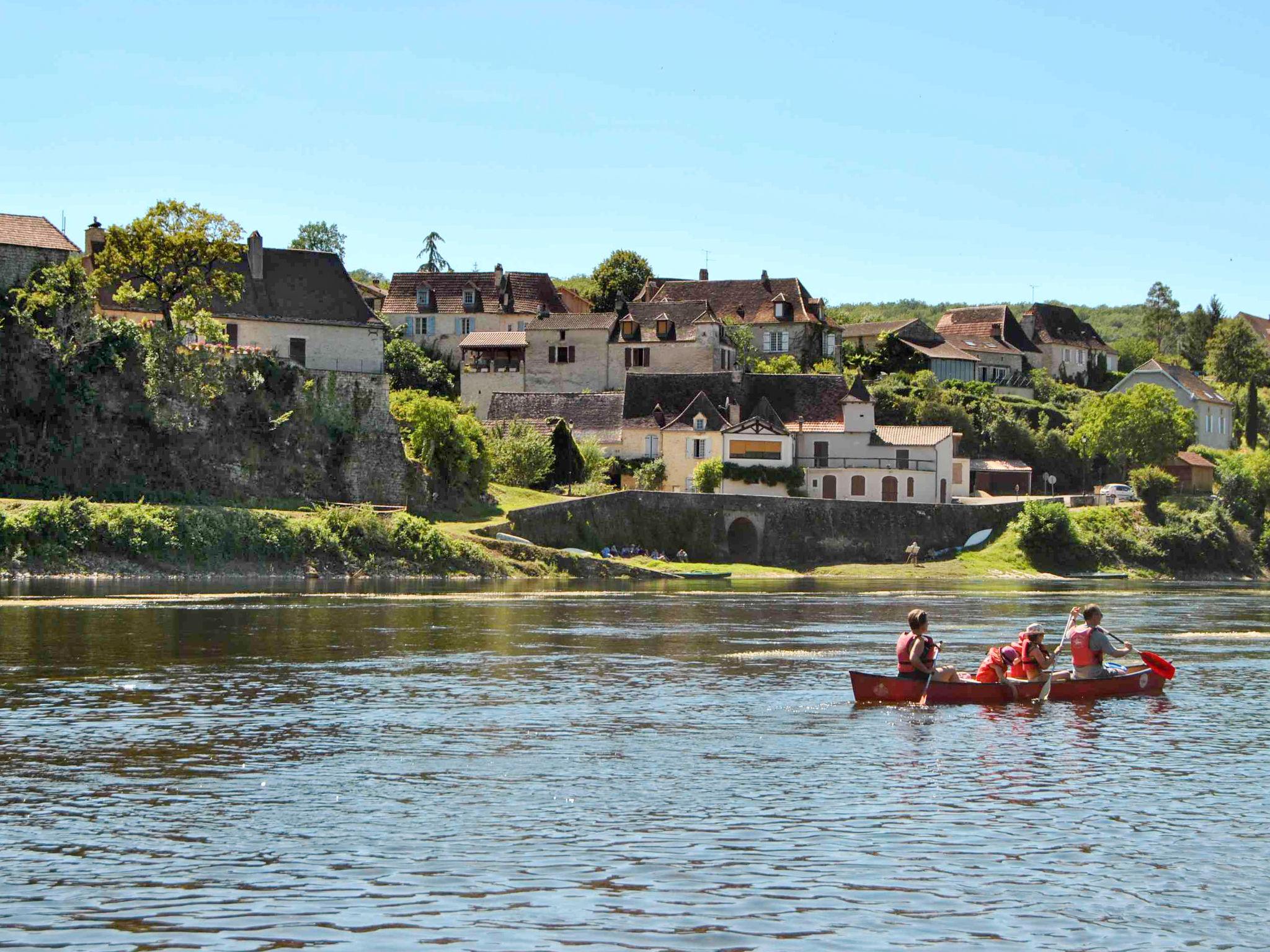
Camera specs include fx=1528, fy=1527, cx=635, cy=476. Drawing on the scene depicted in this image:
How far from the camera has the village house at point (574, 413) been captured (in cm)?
9800

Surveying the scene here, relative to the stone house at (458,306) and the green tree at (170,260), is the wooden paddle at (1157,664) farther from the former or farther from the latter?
the stone house at (458,306)

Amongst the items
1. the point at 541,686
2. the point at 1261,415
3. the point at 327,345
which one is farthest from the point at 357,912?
the point at 1261,415

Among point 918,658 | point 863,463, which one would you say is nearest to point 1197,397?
point 863,463

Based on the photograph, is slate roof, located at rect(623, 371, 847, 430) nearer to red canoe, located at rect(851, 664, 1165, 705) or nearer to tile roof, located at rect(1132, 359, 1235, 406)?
tile roof, located at rect(1132, 359, 1235, 406)

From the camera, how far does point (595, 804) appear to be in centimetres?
2088

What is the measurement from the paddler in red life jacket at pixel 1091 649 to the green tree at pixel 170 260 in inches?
2255

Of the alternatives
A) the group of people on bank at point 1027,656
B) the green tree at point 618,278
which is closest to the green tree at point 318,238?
the green tree at point 618,278

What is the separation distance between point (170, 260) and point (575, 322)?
127 ft

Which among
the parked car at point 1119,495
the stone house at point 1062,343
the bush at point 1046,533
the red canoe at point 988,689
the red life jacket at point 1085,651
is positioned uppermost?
the stone house at point 1062,343

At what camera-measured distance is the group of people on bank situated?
1210 inches

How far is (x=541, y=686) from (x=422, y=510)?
4707 centimetres

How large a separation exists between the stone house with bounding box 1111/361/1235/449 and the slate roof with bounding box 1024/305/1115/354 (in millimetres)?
11379

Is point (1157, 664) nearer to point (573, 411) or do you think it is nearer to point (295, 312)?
point (295, 312)

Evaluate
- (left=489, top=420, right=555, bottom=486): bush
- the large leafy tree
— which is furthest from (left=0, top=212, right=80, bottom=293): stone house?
the large leafy tree
